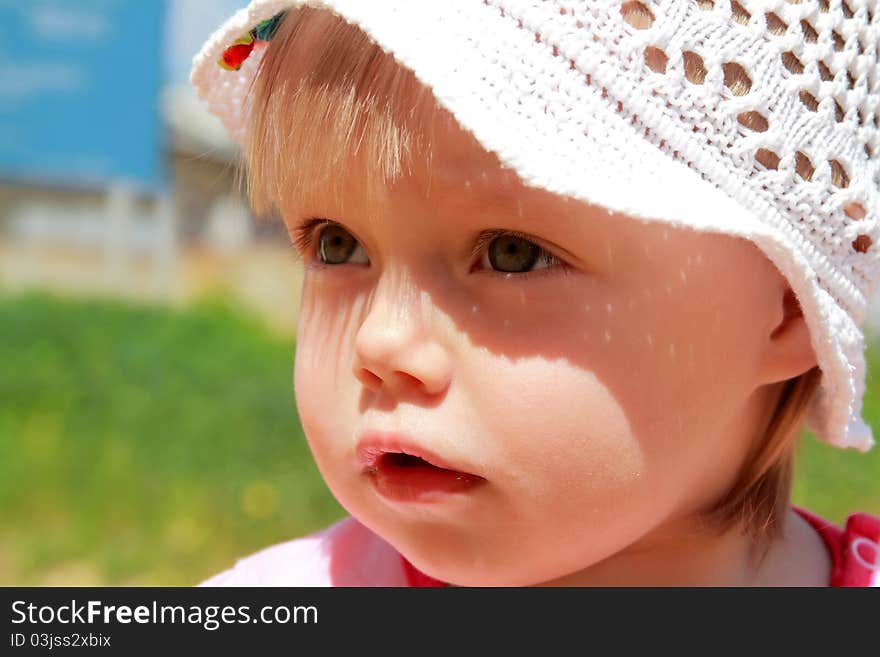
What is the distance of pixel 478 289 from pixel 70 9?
3.33 meters

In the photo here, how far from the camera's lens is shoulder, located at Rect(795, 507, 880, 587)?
1168 millimetres

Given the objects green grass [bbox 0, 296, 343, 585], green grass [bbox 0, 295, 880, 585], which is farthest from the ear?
green grass [bbox 0, 296, 343, 585]

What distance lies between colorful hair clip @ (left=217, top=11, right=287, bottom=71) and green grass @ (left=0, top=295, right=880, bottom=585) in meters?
1.35

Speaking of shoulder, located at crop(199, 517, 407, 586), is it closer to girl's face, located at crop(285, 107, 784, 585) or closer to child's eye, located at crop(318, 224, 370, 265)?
girl's face, located at crop(285, 107, 784, 585)

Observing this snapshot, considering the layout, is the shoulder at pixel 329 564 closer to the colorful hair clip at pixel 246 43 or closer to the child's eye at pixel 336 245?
the child's eye at pixel 336 245

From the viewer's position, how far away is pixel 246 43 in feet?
3.42

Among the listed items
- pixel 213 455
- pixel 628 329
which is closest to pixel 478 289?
pixel 628 329

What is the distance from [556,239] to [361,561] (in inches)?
21.9

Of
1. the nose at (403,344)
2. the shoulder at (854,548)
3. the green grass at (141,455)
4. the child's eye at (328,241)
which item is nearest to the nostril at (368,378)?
the nose at (403,344)

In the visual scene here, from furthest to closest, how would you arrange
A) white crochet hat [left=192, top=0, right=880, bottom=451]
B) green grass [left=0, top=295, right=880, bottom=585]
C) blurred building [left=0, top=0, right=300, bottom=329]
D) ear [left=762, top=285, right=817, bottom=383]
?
blurred building [left=0, top=0, right=300, bottom=329] → green grass [left=0, top=295, right=880, bottom=585] → ear [left=762, top=285, right=817, bottom=383] → white crochet hat [left=192, top=0, right=880, bottom=451]

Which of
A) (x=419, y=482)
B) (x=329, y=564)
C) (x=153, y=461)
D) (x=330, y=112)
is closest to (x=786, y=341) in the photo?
(x=419, y=482)

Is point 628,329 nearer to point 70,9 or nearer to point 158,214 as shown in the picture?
point 158,214

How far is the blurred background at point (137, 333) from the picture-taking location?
2299 mm

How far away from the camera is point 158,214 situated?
149 inches
